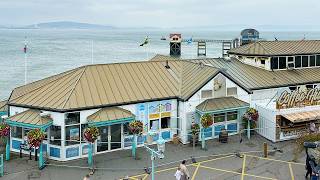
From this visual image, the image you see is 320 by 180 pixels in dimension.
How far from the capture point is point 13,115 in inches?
997

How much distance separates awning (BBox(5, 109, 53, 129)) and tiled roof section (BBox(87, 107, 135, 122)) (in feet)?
9.12

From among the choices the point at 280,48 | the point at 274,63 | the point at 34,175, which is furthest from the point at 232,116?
the point at 34,175

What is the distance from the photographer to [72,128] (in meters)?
25.1

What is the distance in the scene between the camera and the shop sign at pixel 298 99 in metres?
29.2

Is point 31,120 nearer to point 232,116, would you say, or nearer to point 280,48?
point 232,116

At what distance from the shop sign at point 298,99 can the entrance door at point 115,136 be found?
12463mm

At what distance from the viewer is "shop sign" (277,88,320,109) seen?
29.2 m

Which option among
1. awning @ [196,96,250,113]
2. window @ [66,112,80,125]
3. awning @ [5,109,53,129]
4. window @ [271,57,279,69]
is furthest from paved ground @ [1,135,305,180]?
window @ [271,57,279,69]

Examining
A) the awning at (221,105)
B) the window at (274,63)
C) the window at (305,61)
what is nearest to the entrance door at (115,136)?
the awning at (221,105)

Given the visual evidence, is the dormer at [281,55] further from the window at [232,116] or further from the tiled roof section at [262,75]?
the window at [232,116]

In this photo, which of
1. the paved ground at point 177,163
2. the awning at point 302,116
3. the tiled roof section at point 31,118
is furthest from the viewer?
the awning at point 302,116

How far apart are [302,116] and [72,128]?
17.5 metres

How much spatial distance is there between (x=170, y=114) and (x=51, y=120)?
8883mm

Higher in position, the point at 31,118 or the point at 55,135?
the point at 31,118
